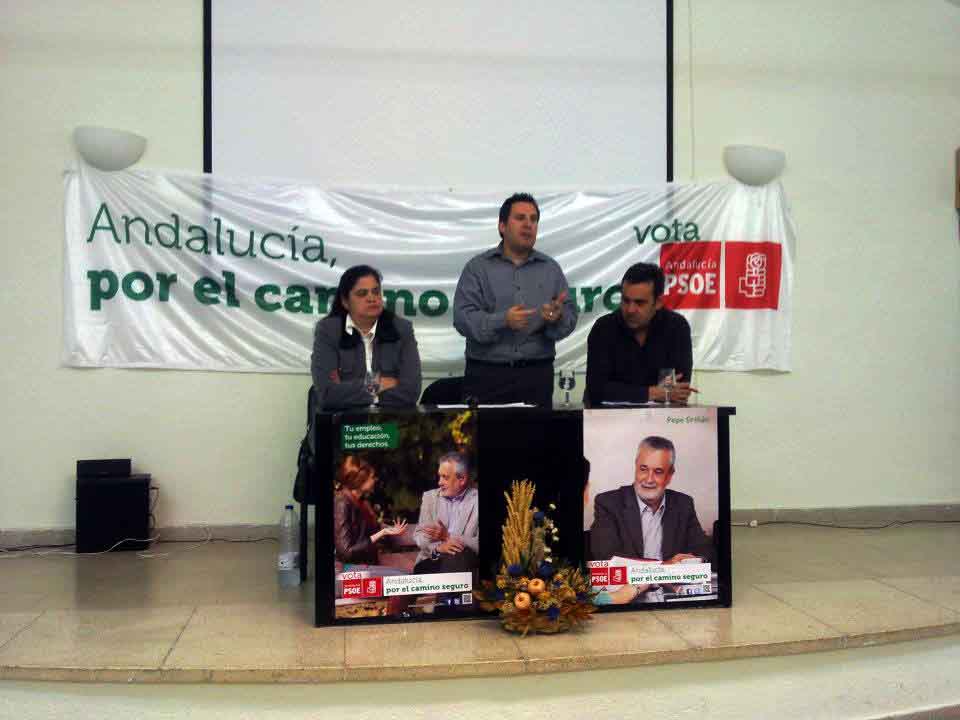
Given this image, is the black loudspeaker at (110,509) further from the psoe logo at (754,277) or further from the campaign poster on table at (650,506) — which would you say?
the psoe logo at (754,277)

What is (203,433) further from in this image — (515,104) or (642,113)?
(642,113)

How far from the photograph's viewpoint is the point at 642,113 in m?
4.88

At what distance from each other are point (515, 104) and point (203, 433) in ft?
7.67

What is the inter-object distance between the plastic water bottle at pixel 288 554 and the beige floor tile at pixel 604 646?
1159mm

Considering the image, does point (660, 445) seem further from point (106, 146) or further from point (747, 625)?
point (106, 146)

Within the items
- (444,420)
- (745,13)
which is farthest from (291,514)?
(745,13)

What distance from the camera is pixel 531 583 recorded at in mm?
2922

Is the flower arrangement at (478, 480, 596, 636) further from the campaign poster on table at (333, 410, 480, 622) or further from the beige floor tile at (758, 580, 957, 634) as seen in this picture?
the beige floor tile at (758, 580, 957, 634)

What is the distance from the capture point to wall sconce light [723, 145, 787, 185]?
4871 mm

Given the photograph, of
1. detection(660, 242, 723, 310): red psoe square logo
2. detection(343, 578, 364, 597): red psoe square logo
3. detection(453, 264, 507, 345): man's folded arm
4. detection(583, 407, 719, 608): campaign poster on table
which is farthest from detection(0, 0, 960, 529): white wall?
detection(583, 407, 719, 608): campaign poster on table

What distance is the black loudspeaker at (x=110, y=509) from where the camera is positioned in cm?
427

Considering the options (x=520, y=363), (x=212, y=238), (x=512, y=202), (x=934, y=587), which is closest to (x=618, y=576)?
(x=520, y=363)

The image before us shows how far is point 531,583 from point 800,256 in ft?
9.82

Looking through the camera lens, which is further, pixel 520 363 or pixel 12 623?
pixel 520 363
